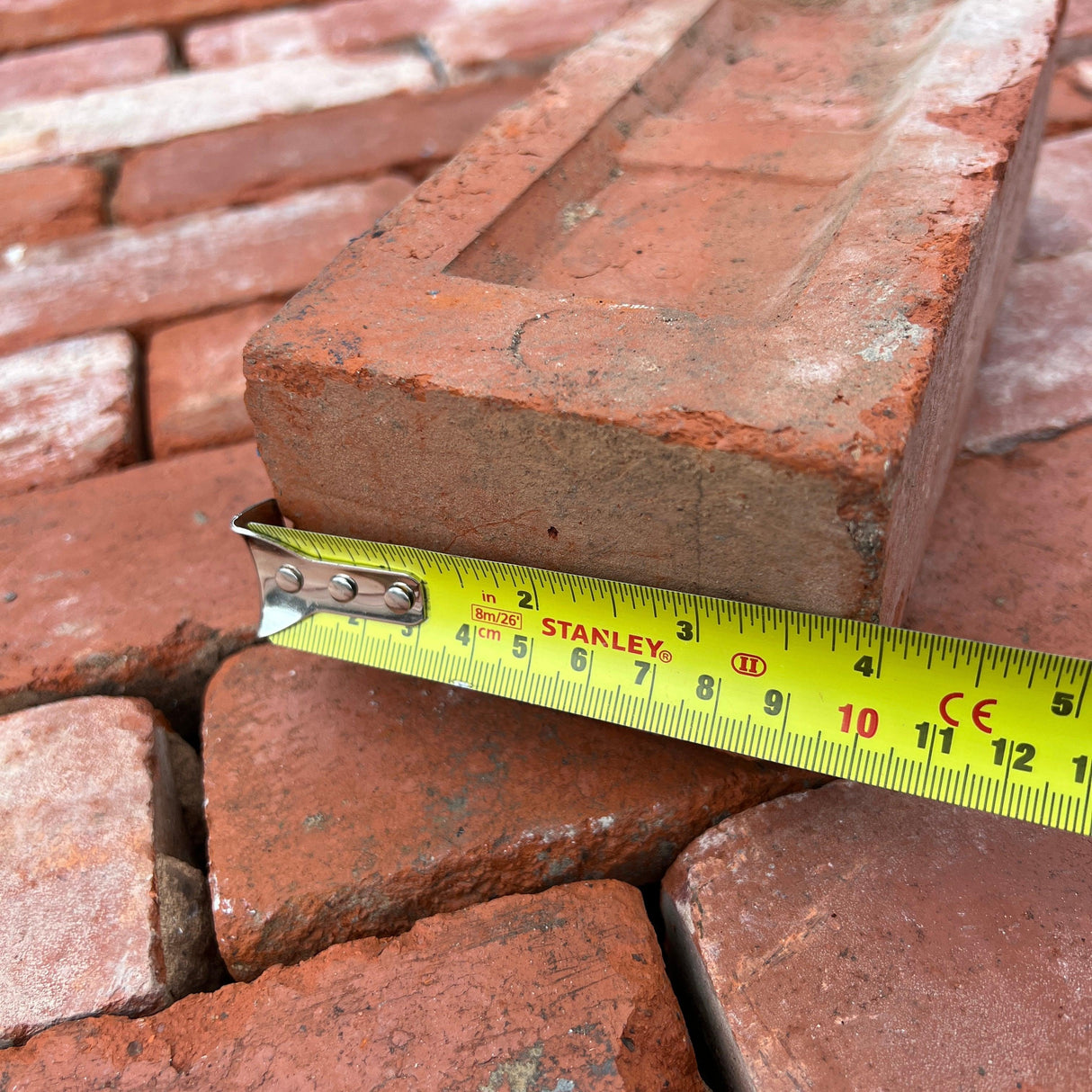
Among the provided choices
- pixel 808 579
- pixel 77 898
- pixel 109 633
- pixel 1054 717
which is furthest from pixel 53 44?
pixel 1054 717

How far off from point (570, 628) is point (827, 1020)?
57 cm

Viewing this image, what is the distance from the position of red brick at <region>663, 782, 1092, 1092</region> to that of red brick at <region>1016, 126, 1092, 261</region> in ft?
5.78

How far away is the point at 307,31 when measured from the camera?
4.01m

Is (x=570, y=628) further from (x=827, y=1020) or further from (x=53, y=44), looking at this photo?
(x=53, y=44)

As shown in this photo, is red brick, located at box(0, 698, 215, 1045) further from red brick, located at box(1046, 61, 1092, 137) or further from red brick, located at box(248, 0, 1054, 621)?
red brick, located at box(1046, 61, 1092, 137)

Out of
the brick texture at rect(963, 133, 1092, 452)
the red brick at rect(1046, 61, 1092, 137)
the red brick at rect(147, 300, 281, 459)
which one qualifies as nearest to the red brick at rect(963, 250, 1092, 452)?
the brick texture at rect(963, 133, 1092, 452)

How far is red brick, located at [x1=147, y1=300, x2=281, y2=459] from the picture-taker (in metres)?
2.34

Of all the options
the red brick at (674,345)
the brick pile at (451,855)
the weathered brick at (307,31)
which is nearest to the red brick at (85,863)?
the brick pile at (451,855)

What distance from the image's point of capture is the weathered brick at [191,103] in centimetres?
340

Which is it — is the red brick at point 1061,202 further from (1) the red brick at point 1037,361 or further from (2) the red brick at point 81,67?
(2) the red brick at point 81,67

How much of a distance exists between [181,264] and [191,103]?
42.1 inches

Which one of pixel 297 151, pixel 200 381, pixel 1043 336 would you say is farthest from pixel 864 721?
pixel 297 151

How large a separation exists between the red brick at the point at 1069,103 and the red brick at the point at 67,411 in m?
2.73

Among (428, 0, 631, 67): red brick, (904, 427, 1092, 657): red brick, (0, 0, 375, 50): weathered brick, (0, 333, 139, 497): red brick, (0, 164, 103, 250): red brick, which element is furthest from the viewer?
(0, 0, 375, 50): weathered brick
